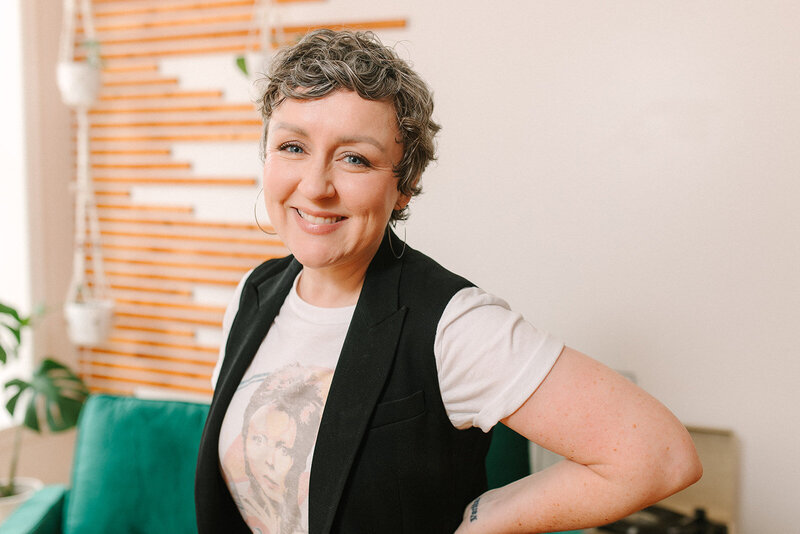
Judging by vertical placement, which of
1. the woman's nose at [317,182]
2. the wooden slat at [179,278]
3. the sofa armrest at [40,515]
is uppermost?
the woman's nose at [317,182]

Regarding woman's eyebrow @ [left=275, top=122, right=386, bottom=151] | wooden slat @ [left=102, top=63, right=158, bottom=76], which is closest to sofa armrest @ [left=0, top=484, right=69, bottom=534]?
woman's eyebrow @ [left=275, top=122, right=386, bottom=151]

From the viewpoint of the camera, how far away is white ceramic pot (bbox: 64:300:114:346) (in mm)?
3098

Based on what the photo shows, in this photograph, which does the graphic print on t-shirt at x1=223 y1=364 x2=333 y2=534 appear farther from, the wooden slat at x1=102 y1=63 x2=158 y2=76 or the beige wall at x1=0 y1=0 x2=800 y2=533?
the wooden slat at x1=102 y1=63 x2=158 y2=76

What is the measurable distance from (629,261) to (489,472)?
3.07 ft

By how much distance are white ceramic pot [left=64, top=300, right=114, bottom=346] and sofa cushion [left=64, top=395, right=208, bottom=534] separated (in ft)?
3.58

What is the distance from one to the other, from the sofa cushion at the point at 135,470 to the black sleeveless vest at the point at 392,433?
3.66 ft

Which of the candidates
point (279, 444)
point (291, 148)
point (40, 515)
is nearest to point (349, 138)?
point (291, 148)

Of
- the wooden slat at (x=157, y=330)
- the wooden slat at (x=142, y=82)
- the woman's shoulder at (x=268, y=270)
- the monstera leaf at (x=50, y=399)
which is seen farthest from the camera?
the wooden slat at (x=157, y=330)

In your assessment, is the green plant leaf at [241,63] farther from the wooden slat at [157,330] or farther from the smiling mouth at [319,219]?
the smiling mouth at [319,219]

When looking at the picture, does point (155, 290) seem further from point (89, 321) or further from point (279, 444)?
point (279, 444)

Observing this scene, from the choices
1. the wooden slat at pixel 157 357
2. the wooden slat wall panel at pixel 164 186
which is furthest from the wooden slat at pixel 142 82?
the wooden slat at pixel 157 357

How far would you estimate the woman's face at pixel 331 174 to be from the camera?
108cm

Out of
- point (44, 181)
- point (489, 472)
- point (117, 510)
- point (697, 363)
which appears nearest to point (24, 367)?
point (44, 181)

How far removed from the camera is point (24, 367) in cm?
344
